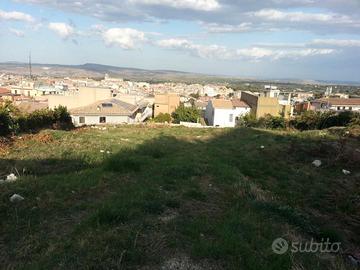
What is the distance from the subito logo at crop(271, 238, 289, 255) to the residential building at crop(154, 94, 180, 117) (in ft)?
190

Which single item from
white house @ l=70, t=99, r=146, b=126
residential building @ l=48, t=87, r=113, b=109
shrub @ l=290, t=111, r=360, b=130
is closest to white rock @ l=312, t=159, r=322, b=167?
shrub @ l=290, t=111, r=360, b=130

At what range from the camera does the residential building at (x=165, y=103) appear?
61938 mm

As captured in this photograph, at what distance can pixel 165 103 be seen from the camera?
204ft

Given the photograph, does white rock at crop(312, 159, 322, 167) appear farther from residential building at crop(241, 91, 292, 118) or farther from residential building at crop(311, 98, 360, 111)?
residential building at crop(311, 98, 360, 111)

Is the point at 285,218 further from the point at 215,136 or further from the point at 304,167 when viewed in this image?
the point at 215,136

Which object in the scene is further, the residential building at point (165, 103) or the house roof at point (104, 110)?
the residential building at point (165, 103)

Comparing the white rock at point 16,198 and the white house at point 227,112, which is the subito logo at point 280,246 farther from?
the white house at point 227,112

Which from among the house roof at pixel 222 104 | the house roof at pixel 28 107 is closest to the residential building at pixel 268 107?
the house roof at pixel 222 104

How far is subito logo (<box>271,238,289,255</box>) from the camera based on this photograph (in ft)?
12.6

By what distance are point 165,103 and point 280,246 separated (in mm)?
58603

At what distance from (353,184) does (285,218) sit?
395 cm

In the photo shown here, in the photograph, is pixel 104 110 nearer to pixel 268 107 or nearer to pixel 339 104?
pixel 268 107

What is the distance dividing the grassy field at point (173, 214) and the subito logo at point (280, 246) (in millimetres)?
64

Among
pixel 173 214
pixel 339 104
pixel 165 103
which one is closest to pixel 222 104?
pixel 165 103
